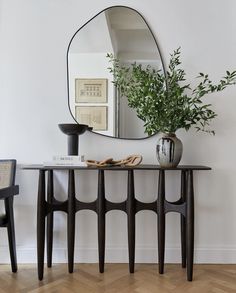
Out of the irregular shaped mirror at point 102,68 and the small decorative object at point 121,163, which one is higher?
the irregular shaped mirror at point 102,68

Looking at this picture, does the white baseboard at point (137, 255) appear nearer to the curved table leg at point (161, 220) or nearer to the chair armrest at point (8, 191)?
the curved table leg at point (161, 220)

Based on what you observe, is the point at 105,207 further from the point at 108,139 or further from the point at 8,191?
the point at 8,191

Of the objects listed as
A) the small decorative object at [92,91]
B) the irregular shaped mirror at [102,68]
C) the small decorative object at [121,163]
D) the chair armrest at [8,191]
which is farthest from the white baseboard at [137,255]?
the small decorative object at [92,91]

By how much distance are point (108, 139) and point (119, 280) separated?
37.6 inches

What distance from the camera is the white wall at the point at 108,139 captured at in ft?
6.36

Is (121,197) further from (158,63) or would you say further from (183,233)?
(158,63)

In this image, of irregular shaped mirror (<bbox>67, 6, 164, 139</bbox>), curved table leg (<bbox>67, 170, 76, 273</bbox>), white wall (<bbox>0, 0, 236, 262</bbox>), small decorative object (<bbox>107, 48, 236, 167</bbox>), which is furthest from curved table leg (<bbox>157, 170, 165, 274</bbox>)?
curved table leg (<bbox>67, 170, 76, 273</bbox>)

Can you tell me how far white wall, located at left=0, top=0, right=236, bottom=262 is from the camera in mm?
1938

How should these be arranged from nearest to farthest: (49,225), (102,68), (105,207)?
1. (105,207)
2. (49,225)
3. (102,68)

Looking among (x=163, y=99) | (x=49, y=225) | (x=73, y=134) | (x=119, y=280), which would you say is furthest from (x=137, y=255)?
(x=163, y=99)

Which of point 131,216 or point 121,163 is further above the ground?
point 121,163

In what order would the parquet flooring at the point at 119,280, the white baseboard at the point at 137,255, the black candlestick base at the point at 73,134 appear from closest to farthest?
the parquet flooring at the point at 119,280
the black candlestick base at the point at 73,134
the white baseboard at the point at 137,255

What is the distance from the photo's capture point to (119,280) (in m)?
1.63

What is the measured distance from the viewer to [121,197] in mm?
1957
